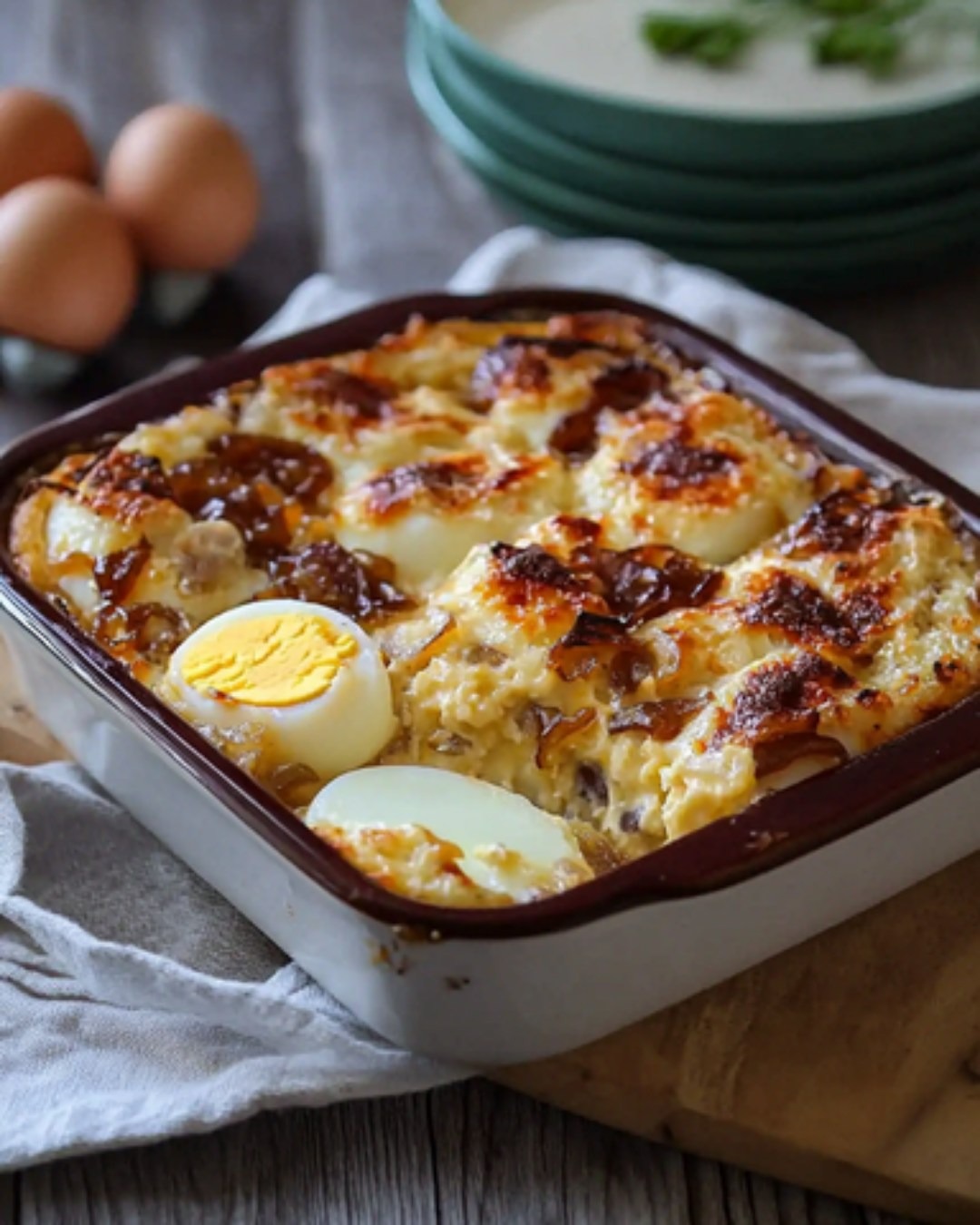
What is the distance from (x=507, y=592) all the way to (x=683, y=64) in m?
2.10

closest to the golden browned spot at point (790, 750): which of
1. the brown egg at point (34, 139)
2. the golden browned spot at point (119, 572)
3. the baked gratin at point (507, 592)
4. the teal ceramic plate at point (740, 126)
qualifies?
the baked gratin at point (507, 592)

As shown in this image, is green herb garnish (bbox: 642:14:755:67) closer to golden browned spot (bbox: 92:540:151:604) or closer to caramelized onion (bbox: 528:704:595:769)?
golden browned spot (bbox: 92:540:151:604)

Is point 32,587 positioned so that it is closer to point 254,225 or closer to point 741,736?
point 741,736

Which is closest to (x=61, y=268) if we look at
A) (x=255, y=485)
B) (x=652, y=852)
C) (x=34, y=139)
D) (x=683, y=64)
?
(x=34, y=139)

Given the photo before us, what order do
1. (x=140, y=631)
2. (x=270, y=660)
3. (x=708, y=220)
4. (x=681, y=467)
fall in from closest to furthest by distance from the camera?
(x=270, y=660), (x=140, y=631), (x=681, y=467), (x=708, y=220)

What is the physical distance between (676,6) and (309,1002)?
298 centimetres

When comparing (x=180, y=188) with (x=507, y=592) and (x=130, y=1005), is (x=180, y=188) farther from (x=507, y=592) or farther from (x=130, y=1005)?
A: (x=130, y=1005)

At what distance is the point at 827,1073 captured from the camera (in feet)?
8.41

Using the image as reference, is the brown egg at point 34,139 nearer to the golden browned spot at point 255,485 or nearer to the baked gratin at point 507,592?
the baked gratin at point 507,592

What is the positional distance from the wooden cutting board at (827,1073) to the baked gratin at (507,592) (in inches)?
10.6

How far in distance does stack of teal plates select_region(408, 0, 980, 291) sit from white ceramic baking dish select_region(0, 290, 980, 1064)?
180cm

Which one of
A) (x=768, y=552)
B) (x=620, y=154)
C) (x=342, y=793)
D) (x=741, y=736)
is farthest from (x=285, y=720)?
(x=620, y=154)

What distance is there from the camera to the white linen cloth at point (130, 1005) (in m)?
2.54

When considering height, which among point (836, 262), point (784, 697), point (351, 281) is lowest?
point (351, 281)
